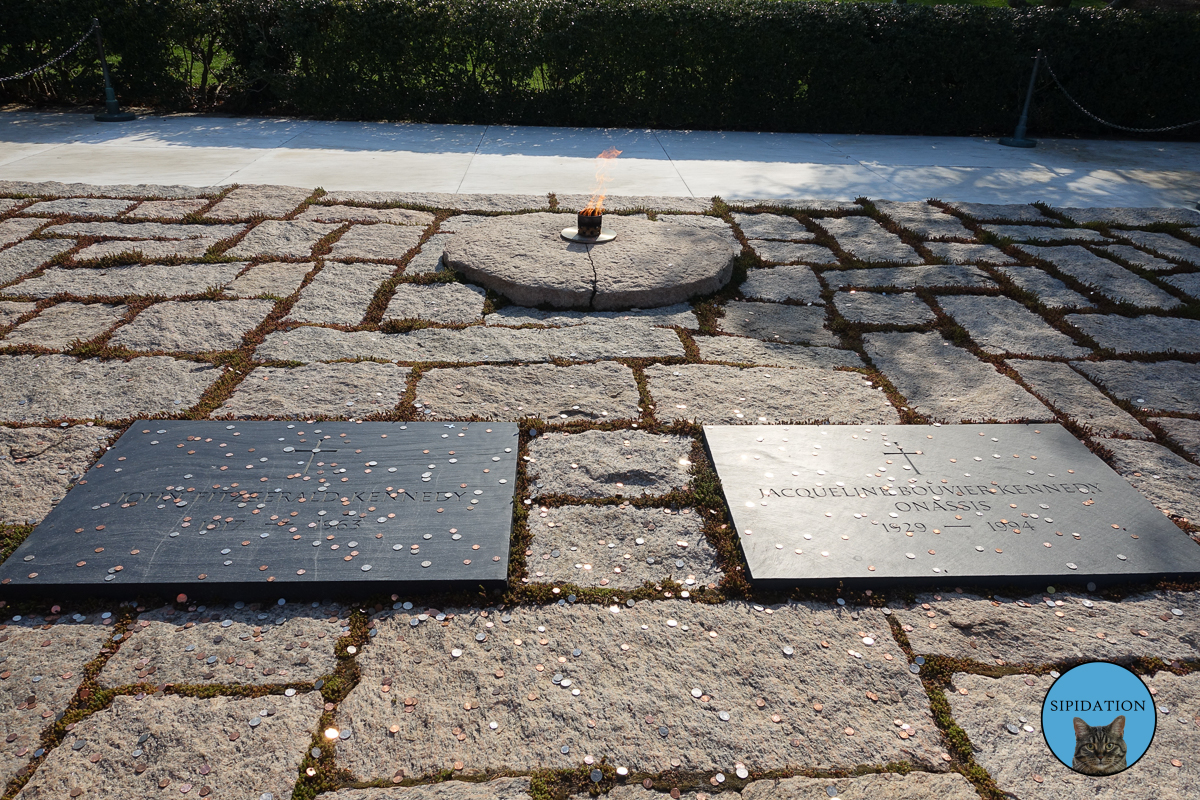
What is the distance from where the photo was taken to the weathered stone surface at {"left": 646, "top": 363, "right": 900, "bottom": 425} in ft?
10.2

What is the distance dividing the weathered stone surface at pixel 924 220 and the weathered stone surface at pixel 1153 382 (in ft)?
6.10

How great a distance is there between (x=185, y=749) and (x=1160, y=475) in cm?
306

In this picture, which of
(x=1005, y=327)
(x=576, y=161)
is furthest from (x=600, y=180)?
(x=1005, y=327)

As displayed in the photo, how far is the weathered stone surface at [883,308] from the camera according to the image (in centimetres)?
404

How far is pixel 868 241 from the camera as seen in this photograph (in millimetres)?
5180

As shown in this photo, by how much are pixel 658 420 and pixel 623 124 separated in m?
6.71

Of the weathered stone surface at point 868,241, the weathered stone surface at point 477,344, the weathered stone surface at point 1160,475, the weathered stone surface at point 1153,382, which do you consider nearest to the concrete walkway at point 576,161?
the weathered stone surface at point 868,241

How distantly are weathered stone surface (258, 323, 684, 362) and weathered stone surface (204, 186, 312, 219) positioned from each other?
1944 millimetres

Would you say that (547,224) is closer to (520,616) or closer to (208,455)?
(208,455)

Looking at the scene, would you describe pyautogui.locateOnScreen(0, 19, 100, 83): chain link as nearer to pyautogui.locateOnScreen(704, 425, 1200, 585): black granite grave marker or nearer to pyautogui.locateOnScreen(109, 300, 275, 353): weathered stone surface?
pyautogui.locateOnScreen(109, 300, 275, 353): weathered stone surface

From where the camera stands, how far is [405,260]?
4562 mm

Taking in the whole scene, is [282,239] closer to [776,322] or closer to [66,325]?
[66,325]

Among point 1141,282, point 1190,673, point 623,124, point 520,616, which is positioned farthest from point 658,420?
point 623,124

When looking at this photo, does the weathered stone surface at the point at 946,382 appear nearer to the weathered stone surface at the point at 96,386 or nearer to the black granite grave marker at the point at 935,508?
the black granite grave marker at the point at 935,508
